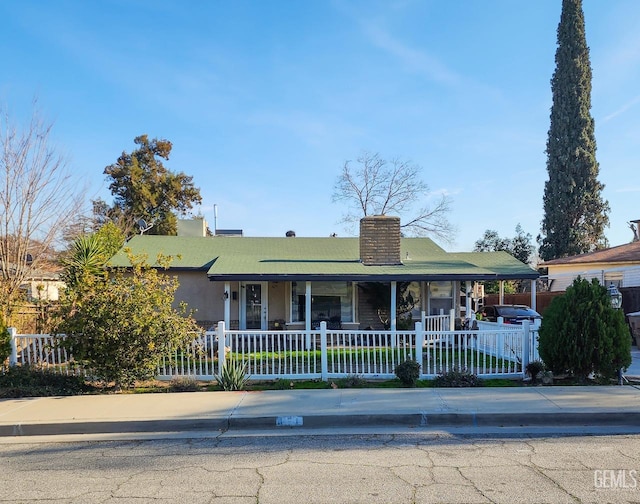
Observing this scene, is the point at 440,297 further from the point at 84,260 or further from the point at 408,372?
the point at 84,260

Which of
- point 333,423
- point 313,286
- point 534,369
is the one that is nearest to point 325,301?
point 313,286

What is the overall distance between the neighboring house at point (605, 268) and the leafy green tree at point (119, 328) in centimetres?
1680

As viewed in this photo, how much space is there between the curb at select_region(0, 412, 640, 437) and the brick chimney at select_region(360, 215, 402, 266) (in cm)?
1004

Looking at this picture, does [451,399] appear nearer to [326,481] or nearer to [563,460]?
[563,460]

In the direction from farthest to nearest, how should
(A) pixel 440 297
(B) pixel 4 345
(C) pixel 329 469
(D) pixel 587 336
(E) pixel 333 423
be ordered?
(A) pixel 440 297 < (B) pixel 4 345 < (D) pixel 587 336 < (E) pixel 333 423 < (C) pixel 329 469

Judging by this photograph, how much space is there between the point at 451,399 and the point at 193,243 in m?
14.6

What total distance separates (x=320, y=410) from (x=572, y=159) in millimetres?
32409

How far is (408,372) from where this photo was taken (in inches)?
342

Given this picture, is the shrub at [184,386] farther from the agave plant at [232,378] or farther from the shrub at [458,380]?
the shrub at [458,380]

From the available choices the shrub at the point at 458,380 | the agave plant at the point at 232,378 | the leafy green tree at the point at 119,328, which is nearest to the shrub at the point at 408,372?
the shrub at the point at 458,380

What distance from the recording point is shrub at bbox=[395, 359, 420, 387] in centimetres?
870

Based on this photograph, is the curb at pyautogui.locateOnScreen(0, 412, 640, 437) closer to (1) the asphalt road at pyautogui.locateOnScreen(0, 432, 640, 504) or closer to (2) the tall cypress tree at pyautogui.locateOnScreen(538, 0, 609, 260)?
(1) the asphalt road at pyautogui.locateOnScreen(0, 432, 640, 504)

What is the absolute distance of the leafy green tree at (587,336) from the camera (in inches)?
335

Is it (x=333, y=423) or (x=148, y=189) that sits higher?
(x=148, y=189)
